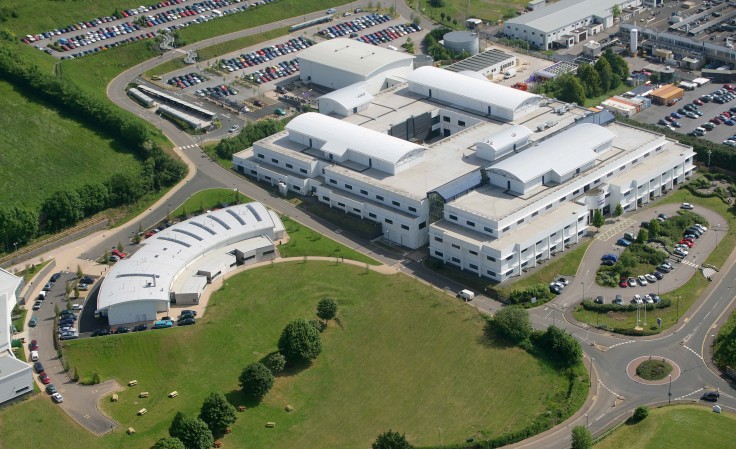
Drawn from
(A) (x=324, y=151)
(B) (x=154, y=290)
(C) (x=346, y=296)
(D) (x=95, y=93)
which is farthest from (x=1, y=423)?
(D) (x=95, y=93)

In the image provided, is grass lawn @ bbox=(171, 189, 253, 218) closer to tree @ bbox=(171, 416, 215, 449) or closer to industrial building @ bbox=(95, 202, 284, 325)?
industrial building @ bbox=(95, 202, 284, 325)

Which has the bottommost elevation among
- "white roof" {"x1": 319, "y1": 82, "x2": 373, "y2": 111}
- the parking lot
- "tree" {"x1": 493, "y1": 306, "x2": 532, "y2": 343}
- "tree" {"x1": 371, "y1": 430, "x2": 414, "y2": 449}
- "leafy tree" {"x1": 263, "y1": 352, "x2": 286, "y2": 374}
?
the parking lot

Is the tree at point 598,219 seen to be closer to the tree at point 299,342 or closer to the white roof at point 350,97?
the tree at point 299,342

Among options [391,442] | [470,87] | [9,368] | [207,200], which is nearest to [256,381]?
[391,442]

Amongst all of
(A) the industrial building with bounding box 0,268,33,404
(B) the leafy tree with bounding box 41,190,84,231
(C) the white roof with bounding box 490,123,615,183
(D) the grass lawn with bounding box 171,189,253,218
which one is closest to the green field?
(B) the leafy tree with bounding box 41,190,84,231

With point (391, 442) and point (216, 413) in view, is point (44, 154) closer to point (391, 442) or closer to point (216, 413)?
point (216, 413)
